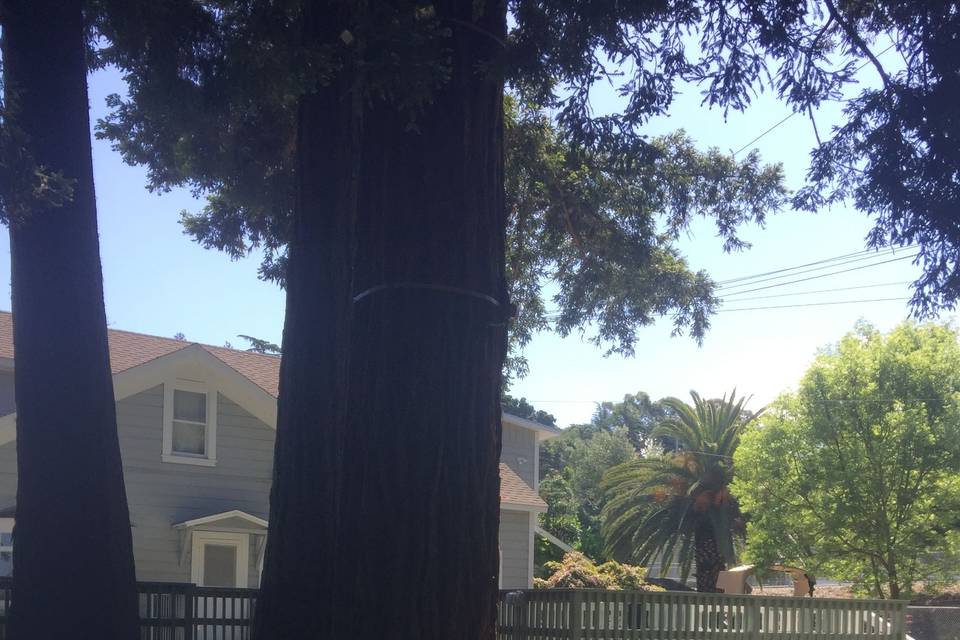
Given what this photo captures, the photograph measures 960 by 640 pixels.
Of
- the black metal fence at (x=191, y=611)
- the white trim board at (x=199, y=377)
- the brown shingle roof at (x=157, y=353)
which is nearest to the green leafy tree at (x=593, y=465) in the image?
the brown shingle roof at (x=157, y=353)

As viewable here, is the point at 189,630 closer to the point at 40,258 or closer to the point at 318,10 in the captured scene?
the point at 40,258

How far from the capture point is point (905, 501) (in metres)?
23.7

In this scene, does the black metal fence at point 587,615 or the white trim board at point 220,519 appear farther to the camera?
the white trim board at point 220,519

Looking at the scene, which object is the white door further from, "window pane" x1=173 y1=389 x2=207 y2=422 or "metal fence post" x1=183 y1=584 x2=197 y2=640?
"metal fence post" x1=183 y1=584 x2=197 y2=640

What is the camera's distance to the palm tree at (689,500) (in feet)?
115

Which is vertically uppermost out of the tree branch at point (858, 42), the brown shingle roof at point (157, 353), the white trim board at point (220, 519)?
the tree branch at point (858, 42)

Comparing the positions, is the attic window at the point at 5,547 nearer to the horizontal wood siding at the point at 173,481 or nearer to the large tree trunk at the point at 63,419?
the horizontal wood siding at the point at 173,481

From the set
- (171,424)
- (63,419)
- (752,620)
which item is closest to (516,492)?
(171,424)

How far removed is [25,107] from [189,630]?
556cm

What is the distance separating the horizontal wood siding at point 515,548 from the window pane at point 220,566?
6.19 meters

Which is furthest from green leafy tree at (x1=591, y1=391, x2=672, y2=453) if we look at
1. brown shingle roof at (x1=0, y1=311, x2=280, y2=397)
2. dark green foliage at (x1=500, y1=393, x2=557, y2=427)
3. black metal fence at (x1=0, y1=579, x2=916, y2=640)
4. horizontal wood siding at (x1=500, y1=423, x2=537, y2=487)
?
black metal fence at (x1=0, y1=579, x2=916, y2=640)

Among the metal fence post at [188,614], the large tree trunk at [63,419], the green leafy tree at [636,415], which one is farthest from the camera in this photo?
the green leafy tree at [636,415]

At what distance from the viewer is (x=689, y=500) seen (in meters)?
35.3

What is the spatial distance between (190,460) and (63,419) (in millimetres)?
12932
